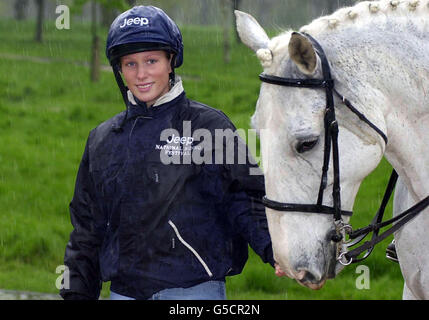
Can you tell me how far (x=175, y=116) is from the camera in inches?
171

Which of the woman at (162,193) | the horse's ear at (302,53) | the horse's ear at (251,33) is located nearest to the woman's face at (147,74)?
the woman at (162,193)

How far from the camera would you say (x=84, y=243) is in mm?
4469

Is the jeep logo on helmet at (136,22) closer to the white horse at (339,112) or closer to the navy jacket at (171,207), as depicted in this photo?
the navy jacket at (171,207)

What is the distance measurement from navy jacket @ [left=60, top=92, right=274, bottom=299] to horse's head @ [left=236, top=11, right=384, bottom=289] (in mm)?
471

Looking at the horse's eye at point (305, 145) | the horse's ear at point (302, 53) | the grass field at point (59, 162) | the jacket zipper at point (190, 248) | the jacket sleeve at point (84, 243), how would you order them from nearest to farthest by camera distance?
the horse's ear at point (302, 53)
the horse's eye at point (305, 145)
the jacket zipper at point (190, 248)
the jacket sleeve at point (84, 243)
the grass field at point (59, 162)

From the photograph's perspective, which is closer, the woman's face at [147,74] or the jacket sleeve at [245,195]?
the jacket sleeve at [245,195]

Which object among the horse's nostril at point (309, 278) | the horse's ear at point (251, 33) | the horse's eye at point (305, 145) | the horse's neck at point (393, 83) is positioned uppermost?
the horse's ear at point (251, 33)

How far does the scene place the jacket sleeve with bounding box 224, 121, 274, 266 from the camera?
416 centimetres

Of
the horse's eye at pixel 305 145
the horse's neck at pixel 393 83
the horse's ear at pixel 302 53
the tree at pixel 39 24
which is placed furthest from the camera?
the tree at pixel 39 24

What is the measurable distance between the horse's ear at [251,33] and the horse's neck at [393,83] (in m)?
0.32

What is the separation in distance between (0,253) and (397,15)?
6.39 m

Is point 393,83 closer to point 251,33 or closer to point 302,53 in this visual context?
point 302,53

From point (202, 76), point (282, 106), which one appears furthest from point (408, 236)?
point (202, 76)

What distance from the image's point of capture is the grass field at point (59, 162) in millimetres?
8211
